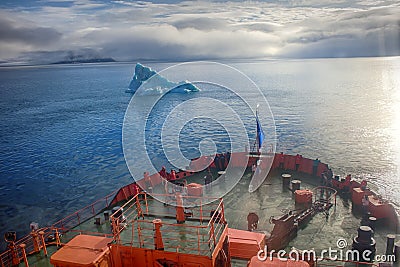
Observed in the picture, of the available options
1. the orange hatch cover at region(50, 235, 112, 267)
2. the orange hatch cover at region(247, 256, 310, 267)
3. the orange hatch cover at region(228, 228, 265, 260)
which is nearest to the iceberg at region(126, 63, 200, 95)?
the orange hatch cover at region(228, 228, 265, 260)

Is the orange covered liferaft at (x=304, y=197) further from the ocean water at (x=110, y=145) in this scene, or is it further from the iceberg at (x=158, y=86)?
the iceberg at (x=158, y=86)

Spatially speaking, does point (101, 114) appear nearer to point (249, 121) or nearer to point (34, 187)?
point (249, 121)

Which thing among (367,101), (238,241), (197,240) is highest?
(197,240)

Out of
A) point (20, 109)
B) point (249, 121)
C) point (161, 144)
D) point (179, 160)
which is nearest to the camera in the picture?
point (179, 160)

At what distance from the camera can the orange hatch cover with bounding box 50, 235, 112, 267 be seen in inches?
421

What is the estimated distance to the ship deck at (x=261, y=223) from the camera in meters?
11.0

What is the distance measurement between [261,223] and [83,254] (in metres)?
9.75

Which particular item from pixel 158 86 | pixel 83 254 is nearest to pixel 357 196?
pixel 83 254

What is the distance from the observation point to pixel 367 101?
9675 cm

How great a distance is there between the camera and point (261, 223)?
1753 centimetres

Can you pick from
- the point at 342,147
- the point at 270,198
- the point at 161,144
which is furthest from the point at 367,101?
the point at 270,198

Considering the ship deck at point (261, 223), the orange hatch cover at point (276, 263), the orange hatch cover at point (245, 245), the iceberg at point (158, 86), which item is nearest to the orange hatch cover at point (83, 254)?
the ship deck at point (261, 223)

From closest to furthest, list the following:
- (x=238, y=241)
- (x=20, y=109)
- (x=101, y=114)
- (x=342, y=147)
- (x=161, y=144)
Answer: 1. (x=238, y=241)
2. (x=342, y=147)
3. (x=161, y=144)
4. (x=101, y=114)
5. (x=20, y=109)

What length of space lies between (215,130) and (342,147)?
21.8m
